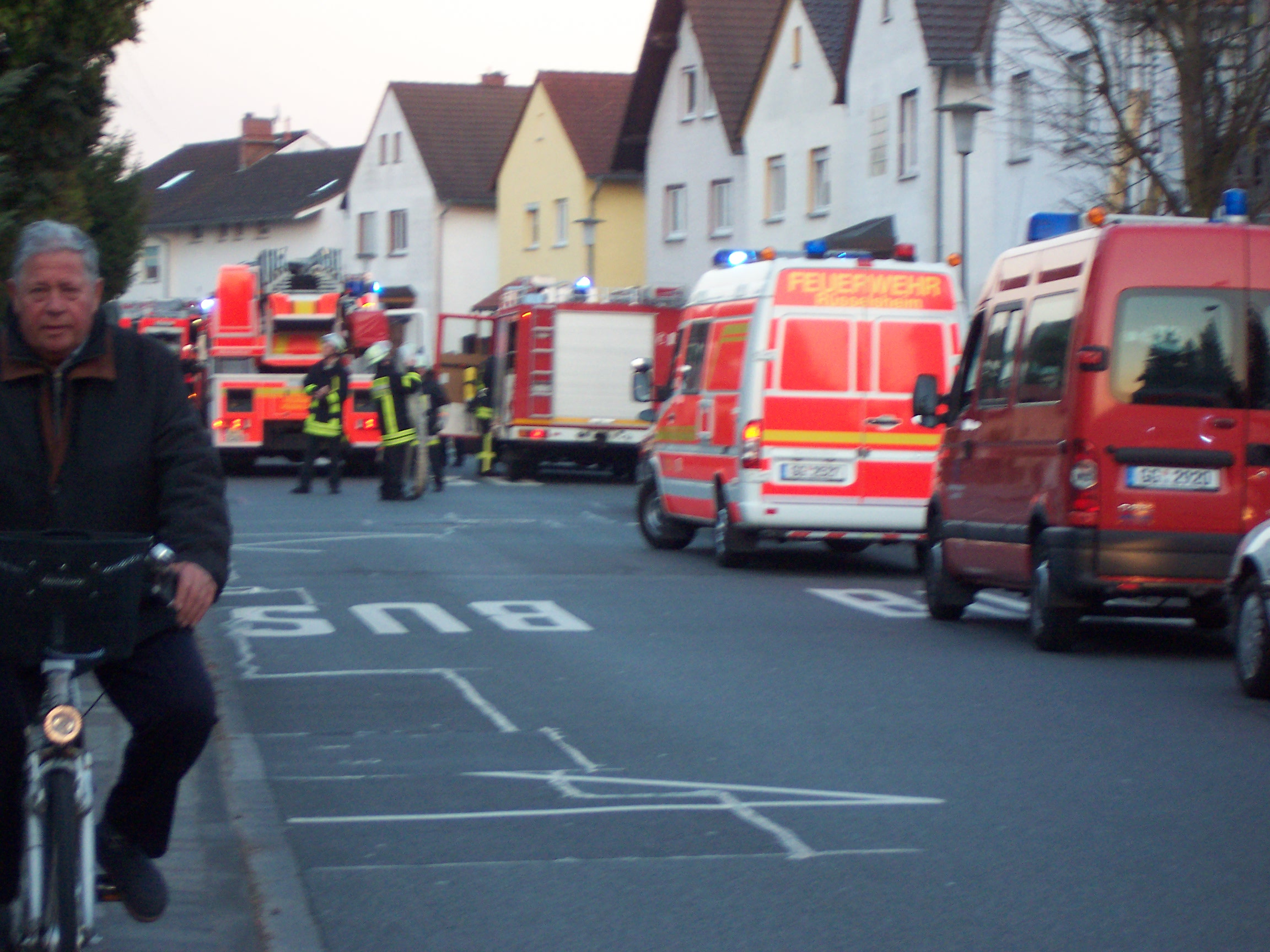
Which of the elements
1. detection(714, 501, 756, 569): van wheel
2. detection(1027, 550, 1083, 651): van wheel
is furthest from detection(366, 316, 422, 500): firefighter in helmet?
detection(1027, 550, 1083, 651): van wheel

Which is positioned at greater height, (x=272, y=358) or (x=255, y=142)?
(x=255, y=142)

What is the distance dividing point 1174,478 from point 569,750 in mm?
4414

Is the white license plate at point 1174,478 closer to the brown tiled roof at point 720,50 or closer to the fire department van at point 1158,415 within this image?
the fire department van at point 1158,415

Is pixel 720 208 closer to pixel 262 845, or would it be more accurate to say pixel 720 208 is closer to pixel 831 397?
pixel 831 397

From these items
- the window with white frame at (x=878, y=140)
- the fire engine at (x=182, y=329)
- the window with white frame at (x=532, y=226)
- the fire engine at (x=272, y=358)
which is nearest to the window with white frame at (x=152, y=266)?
the window with white frame at (x=532, y=226)

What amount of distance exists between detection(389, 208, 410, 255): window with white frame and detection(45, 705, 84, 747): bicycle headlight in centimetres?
6366

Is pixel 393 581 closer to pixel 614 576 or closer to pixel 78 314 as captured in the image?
pixel 614 576

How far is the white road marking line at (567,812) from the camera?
6980mm

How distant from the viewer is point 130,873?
4.82 m

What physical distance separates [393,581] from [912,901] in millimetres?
10013

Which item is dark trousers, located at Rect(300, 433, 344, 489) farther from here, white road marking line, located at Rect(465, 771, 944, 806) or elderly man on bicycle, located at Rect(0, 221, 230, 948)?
elderly man on bicycle, located at Rect(0, 221, 230, 948)

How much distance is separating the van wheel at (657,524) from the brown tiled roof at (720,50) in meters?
26.3

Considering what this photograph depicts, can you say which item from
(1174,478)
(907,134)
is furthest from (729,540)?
(907,134)

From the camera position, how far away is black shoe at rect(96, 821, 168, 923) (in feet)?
15.8
